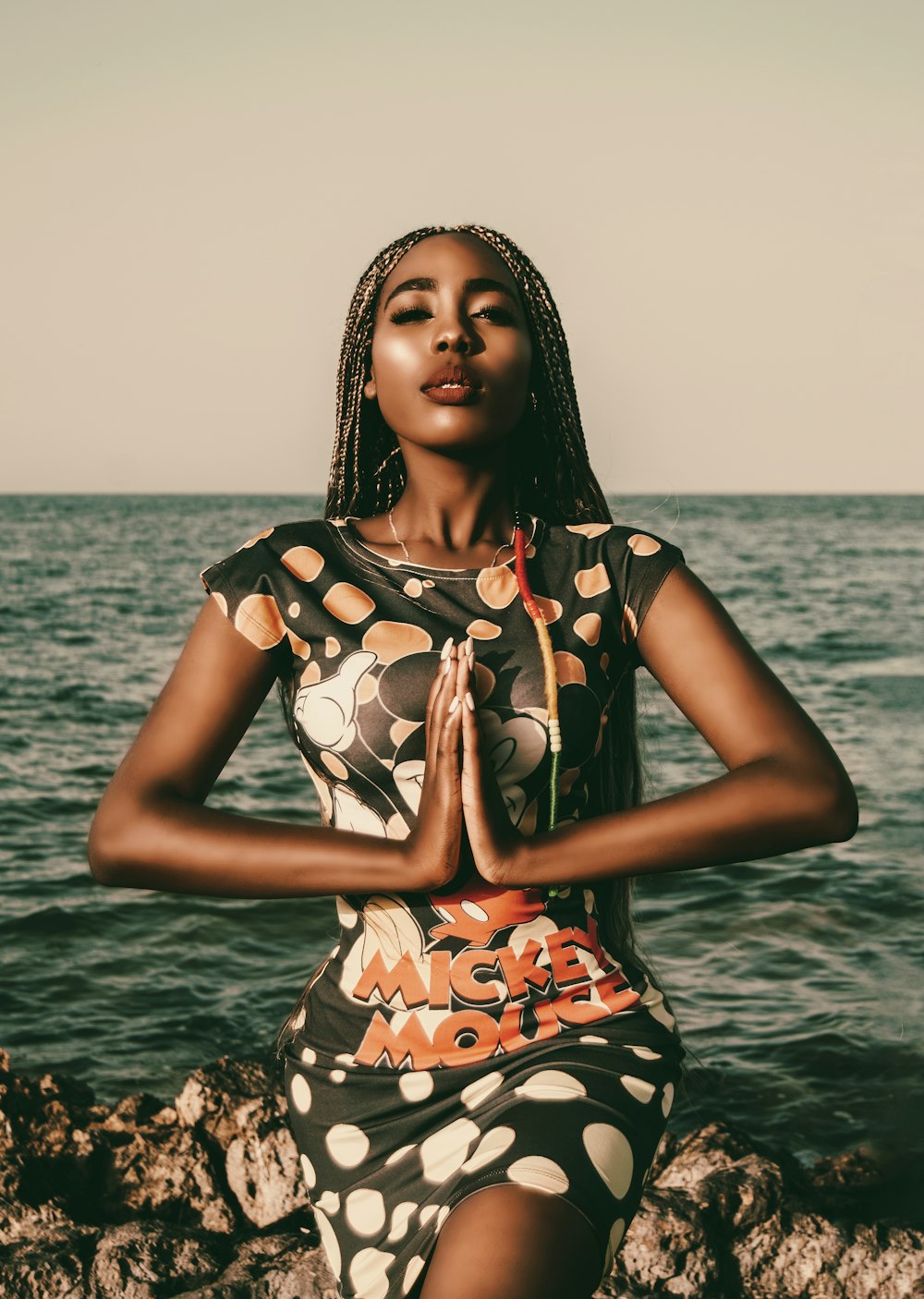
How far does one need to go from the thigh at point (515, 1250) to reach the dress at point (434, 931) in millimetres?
182

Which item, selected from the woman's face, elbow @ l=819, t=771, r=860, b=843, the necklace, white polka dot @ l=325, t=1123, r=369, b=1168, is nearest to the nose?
the woman's face

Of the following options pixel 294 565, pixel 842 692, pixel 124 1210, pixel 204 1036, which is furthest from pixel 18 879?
pixel 842 692

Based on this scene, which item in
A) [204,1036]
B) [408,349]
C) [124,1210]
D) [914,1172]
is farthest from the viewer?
[204,1036]

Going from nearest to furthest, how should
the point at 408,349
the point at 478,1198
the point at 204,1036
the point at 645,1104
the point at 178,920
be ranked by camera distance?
the point at 478,1198, the point at 645,1104, the point at 408,349, the point at 204,1036, the point at 178,920

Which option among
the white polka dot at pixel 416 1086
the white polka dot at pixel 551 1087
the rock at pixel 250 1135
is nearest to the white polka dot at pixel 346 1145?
the white polka dot at pixel 416 1086

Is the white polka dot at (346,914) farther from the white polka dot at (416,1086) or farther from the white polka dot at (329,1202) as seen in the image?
the white polka dot at (329,1202)

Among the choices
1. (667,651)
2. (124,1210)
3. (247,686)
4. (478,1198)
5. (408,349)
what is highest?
(408,349)

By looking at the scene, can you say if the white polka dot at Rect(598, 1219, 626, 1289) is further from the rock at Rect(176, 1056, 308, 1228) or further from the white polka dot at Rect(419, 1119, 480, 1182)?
the rock at Rect(176, 1056, 308, 1228)

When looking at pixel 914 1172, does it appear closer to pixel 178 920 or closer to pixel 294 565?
pixel 294 565

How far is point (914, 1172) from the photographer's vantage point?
6.21 m

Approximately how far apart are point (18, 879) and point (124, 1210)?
647cm

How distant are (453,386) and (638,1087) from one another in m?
1.42

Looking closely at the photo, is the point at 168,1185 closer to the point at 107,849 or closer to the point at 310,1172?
the point at 310,1172

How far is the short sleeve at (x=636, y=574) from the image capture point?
2617mm
